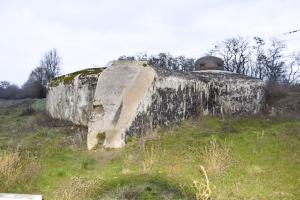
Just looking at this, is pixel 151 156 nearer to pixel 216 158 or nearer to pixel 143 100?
pixel 216 158

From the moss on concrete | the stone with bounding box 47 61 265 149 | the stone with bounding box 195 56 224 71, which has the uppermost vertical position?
the stone with bounding box 195 56 224 71

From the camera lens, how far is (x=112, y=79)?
44.9 feet

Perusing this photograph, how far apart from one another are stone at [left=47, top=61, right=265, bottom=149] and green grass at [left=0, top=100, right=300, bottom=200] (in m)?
0.47

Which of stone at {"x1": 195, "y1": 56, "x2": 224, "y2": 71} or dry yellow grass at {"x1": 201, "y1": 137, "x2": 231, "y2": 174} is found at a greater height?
stone at {"x1": 195, "y1": 56, "x2": 224, "y2": 71}

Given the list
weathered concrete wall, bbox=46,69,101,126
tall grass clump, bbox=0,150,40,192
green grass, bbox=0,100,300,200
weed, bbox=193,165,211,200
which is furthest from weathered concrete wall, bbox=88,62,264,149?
weed, bbox=193,165,211,200

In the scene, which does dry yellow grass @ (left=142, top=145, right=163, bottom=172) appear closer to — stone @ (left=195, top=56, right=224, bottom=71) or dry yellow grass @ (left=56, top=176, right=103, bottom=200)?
dry yellow grass @ (left=56, top=176, right=103, bottom=200)

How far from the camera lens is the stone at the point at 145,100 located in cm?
1275

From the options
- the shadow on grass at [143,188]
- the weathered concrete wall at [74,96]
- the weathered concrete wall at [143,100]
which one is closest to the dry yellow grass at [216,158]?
the shadow on grass at [143,188]

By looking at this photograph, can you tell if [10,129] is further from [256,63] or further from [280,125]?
[256,63]

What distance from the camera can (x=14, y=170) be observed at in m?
10.1

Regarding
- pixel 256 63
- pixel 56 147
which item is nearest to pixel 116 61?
pixel 56 147

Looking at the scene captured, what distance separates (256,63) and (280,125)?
23368mm

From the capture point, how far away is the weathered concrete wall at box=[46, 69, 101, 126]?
593 inches

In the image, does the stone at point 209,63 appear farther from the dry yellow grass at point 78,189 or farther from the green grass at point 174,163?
the dry yellow grass at point 78,189
